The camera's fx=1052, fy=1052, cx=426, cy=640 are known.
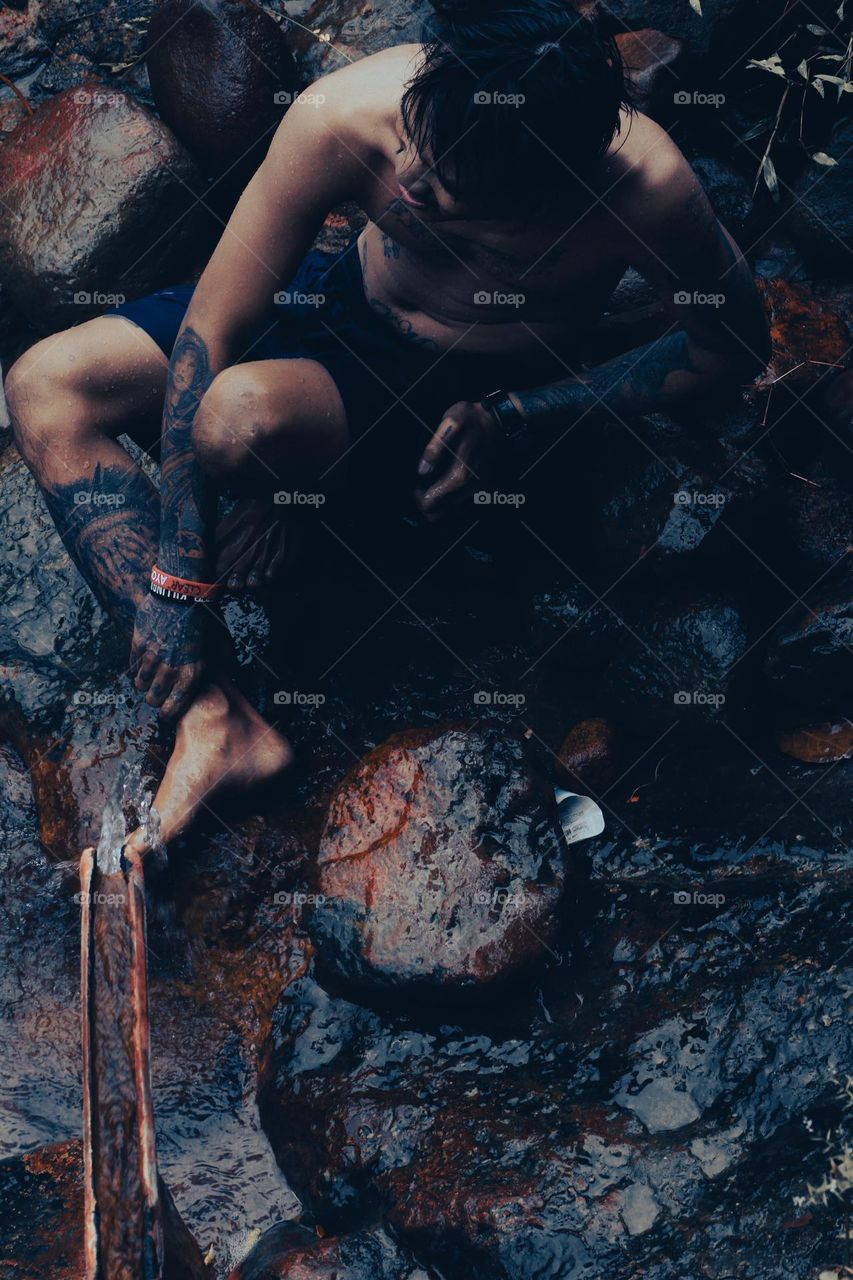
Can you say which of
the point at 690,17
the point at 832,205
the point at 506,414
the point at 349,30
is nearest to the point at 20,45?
the point at 349,30

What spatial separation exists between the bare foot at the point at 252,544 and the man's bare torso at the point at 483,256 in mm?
679

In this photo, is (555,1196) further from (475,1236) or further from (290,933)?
(290,933)

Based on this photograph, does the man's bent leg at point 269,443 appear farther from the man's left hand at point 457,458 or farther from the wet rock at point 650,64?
the wet rock at point 650,64

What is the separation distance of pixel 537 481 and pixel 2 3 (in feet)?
10.8

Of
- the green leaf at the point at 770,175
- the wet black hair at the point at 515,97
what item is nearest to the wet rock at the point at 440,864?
the wet black hair at the point at 515,97

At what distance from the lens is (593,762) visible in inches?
128

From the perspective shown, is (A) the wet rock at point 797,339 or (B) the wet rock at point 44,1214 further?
(A) the wet rock at point 797,339

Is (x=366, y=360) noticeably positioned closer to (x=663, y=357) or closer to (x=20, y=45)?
(x=663, y=357)

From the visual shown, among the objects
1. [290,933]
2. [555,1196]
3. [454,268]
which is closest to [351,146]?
[454,268]

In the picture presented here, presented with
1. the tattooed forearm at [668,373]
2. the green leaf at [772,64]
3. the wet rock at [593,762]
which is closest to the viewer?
the tattooed forearm at [668,373]

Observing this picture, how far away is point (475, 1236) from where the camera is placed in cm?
239

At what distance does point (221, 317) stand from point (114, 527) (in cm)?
72

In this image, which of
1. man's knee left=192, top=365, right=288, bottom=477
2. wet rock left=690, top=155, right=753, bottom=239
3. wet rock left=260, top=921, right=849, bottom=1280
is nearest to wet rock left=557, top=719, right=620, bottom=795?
wet rock left=260, top=921, right=849, bottom=1280

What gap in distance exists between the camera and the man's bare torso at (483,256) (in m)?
2.60
